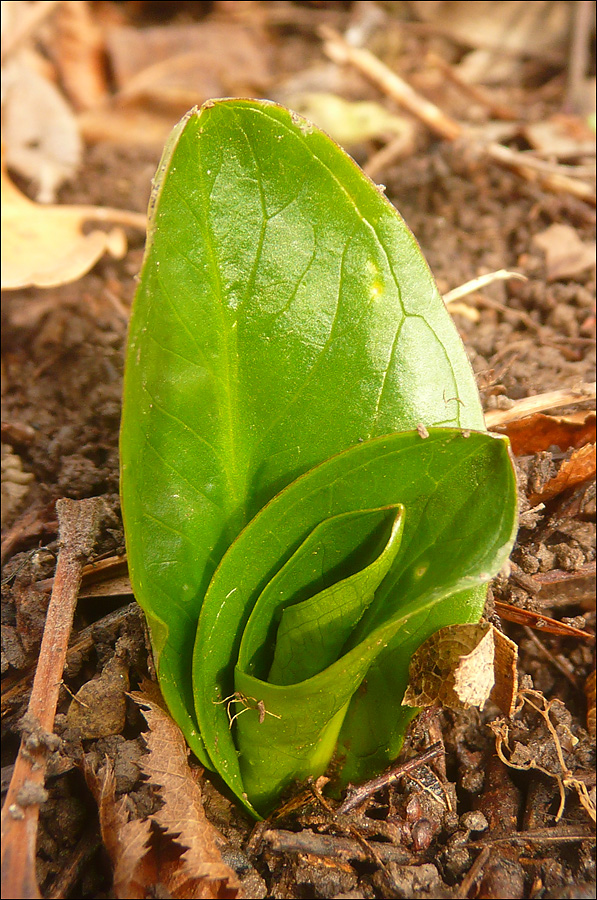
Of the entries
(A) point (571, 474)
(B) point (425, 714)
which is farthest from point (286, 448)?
(A) point (571, 474)

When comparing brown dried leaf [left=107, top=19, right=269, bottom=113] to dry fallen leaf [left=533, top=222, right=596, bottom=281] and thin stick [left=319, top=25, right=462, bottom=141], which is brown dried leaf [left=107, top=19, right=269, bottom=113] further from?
dry fallen leaf [left=533, top=222, right=596, bottom=281]

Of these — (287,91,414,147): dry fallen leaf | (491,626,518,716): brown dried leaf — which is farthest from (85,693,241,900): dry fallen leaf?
(287,91,414,147): dry fallen leaf

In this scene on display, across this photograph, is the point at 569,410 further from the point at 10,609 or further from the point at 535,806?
the point at 10,609

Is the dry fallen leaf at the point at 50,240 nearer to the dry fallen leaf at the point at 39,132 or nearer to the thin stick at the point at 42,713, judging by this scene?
the dry fallen leaf at the point at 39,132

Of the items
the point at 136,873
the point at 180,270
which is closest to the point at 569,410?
the point at 180,270

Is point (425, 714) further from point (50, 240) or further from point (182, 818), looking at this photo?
point (50, 240)

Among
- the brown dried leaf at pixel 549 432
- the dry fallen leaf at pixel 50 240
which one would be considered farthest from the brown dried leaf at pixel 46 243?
the brown dried leaf at pixel 549 432
